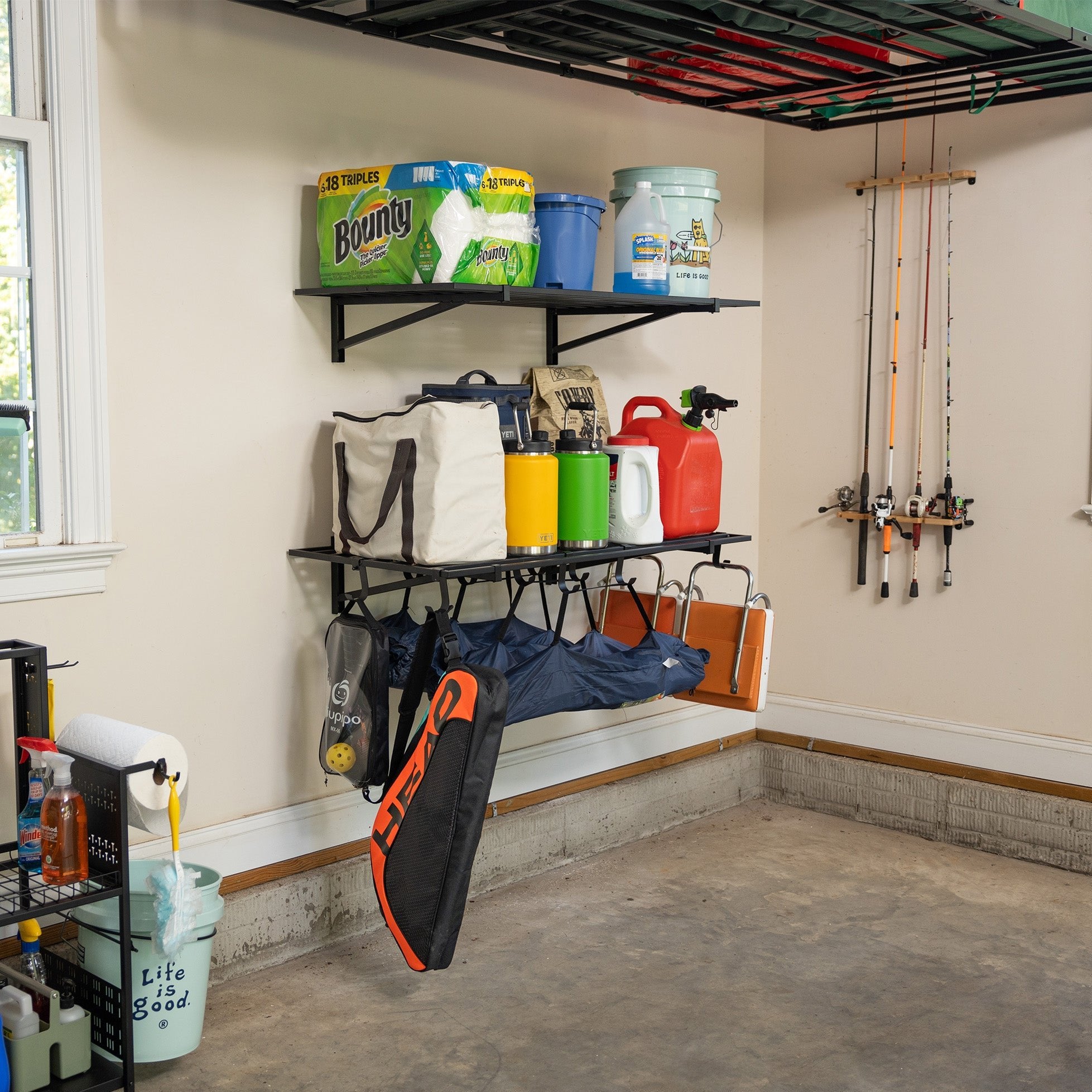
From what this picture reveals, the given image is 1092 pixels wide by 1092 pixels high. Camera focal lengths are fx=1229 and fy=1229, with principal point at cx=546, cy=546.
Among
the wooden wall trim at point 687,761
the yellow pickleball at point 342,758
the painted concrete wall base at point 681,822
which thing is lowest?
the painted concrete wall base at point 681,822

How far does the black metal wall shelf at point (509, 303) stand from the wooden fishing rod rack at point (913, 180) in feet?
2.99

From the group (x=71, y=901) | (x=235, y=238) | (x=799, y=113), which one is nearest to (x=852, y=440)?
(x=799, y=113)

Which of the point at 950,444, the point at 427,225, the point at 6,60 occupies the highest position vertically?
the point at 6,60

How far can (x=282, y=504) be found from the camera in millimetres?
3086

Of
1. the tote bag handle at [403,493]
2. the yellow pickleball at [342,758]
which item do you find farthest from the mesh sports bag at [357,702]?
the tote bag handle at [403,493]

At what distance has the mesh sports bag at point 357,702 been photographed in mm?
2938

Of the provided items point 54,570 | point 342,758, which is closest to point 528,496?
point 342,758

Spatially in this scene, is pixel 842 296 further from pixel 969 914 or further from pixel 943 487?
pixel 969 914

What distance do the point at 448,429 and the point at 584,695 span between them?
0.80 meters

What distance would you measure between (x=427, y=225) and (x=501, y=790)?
1727 millimetres

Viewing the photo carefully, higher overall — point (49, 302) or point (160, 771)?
point (49, 302)

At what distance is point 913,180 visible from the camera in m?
4.01

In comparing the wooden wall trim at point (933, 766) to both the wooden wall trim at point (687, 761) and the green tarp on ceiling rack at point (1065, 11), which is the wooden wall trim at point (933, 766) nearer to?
the wooden wall trim at point (687, 761)

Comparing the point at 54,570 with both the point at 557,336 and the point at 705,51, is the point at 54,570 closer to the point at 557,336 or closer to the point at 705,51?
the point at 557,336
